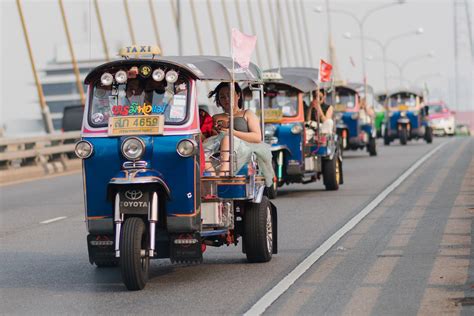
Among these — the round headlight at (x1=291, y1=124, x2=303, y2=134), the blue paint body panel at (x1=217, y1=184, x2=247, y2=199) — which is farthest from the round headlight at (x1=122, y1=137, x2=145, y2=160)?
the round headlight at (x1=291, y1=124, x2=303, y2=134)

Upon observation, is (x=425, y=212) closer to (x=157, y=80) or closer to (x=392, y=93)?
(x=157, y=80)

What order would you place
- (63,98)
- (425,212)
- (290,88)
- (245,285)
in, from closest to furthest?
(245,285) < (425,212) < (290,88) < (63,98)

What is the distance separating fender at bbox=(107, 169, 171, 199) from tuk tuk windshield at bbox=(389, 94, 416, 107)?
42.9m

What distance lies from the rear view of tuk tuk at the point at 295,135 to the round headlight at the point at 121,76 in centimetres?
1108

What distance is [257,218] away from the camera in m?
12.6

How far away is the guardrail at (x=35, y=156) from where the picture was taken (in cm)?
3173

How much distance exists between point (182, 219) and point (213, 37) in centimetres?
5650

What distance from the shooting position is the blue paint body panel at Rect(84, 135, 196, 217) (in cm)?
1127

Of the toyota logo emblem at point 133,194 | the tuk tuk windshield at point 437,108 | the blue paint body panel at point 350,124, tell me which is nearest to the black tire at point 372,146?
the blue paint body panel at point 350,124

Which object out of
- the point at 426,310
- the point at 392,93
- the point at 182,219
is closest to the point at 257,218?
the point at 182,219

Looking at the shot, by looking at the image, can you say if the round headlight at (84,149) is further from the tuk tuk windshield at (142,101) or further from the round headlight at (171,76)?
the round headlight at (171,76)

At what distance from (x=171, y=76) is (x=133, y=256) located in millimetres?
1698

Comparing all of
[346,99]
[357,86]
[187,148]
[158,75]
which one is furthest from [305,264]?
[357,86]

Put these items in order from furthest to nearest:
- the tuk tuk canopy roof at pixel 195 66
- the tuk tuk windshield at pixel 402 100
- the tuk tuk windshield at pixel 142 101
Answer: the tuk tuk windshield at pixel 402 100, the tuk tuk windshield at pixel 142 101, the tuk tuk canopy roof at pixel 195 66
